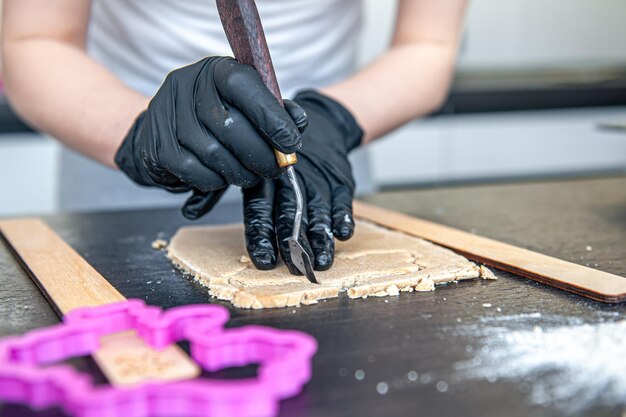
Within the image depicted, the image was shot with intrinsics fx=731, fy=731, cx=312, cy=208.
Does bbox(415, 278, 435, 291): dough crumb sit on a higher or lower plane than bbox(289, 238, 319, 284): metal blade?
lower

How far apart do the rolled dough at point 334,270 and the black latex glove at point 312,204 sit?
2cm

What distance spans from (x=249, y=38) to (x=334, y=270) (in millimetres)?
252

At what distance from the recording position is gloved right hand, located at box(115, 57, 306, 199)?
727 millimetres

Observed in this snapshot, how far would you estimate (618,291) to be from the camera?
680mm

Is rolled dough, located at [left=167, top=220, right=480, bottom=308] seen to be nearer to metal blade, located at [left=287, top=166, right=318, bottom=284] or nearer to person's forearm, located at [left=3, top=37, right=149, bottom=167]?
metal blade, located at [left=287, top=166, right=318, bottom=284]

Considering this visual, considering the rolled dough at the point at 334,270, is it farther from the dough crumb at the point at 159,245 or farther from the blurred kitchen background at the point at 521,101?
the blurred kitchen background at the point at 521,101

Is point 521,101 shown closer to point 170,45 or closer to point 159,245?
point 170,45

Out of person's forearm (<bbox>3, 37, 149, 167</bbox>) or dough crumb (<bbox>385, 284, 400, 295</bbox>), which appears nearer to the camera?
dough crumb (<bbox>385, 284, 400, 295</bbox>)

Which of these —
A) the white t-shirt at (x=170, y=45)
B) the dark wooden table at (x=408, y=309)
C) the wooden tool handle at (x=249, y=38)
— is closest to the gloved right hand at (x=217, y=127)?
the wooden tool handle at (x=249, y=38)

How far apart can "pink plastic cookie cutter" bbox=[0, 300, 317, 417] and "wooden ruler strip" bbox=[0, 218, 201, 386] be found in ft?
0.04

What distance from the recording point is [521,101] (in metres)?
2.90

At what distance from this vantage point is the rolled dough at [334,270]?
0.69m

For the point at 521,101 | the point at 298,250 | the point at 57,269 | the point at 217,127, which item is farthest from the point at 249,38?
the point at 521,101

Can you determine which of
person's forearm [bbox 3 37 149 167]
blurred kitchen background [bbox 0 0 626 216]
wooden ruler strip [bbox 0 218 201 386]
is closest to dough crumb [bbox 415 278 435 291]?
wooden ruler strip [bbox 0 218 201 386]
